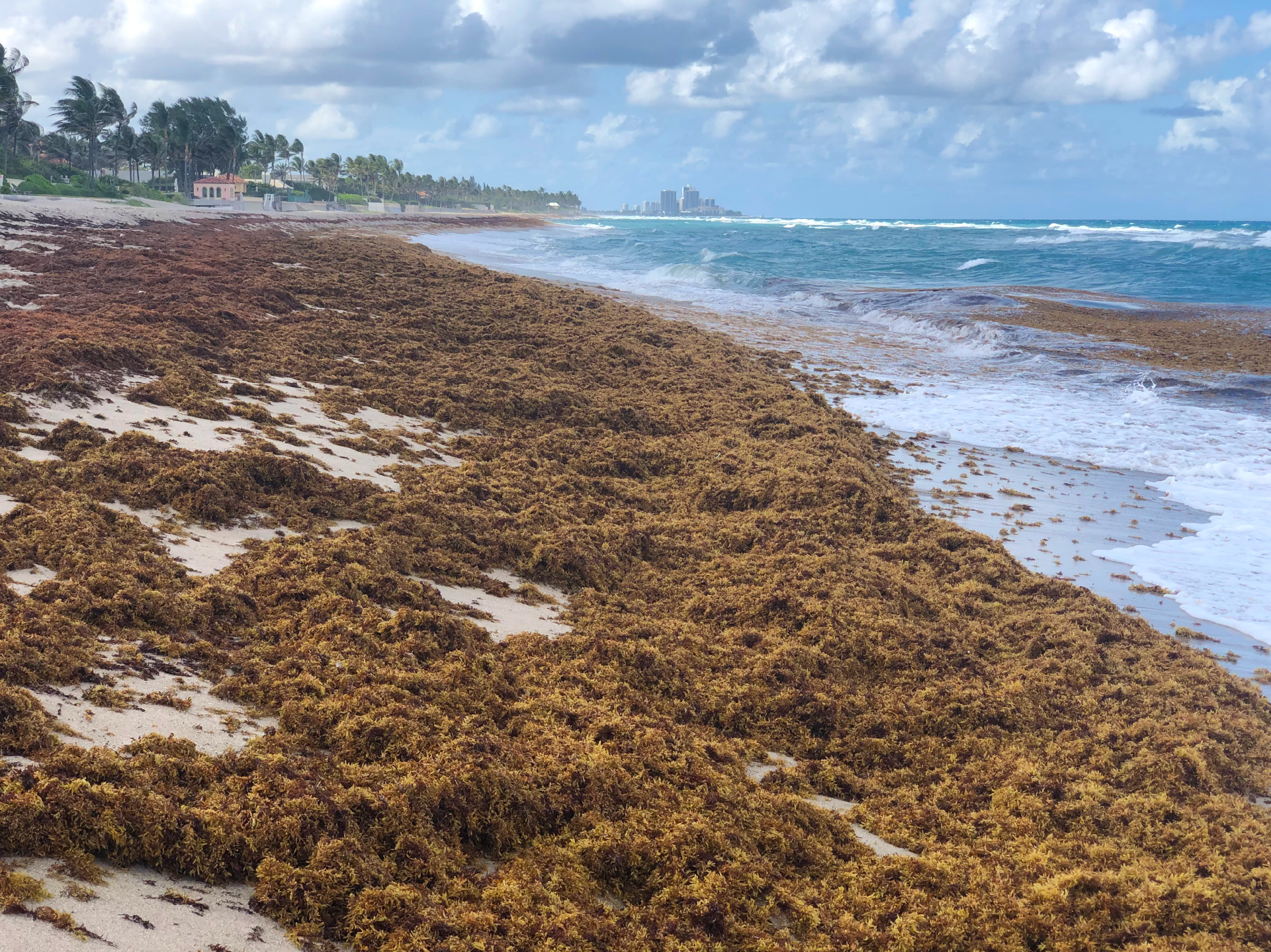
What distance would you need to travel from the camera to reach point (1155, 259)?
51.5 metres

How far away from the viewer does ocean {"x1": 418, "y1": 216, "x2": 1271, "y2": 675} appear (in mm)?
7844

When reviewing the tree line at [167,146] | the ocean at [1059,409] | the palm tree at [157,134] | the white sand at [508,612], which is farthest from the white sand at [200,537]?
the palm tree at [157,134]

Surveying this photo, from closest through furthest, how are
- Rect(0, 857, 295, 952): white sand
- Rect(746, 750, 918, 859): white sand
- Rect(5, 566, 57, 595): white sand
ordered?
Rect(0, 857, 295, 952): white sand → Rect(746, 750, 918, 859): white sand → Rect(5, 566, 57, 595): white sand

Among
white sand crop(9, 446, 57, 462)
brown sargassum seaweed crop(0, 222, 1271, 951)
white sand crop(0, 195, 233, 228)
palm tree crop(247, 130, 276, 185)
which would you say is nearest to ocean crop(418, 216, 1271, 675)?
brown sargassum seaweed crop(0, 222, 1271, 951)

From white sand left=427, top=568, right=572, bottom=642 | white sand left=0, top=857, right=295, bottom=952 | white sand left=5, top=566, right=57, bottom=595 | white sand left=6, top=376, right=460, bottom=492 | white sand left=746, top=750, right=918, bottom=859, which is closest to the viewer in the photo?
white sand left=0, top=857, right=295, bottom=952

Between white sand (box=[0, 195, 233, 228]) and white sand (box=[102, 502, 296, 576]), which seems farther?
white sand (box=[0, 195, 233, 228])

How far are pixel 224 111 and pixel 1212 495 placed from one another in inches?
4288

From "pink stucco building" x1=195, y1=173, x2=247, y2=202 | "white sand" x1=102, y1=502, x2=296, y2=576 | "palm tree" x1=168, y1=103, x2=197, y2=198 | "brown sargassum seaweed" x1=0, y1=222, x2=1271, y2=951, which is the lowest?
"brown sargassum seaweed" x1=0, y1=222, x2=1271, y2=951

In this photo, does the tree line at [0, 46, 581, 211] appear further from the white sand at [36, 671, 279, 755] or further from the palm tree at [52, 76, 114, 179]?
the white sand at [36, 671, 279, 755]

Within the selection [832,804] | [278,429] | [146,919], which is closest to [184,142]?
[278,429]

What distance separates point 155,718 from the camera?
11.3ft

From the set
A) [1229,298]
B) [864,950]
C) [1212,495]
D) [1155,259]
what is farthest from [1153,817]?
[1155,259]

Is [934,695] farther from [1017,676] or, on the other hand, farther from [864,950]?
[864,950]

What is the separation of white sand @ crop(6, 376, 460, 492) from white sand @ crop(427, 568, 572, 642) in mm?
1869
